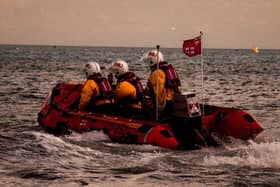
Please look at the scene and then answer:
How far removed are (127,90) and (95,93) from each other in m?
1.15

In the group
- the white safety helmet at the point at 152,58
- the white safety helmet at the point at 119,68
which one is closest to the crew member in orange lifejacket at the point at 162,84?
the white safety helmet at the point at 152,58

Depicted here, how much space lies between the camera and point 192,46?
13.4 m

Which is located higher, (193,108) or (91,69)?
(91,69)

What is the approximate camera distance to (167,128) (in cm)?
1232

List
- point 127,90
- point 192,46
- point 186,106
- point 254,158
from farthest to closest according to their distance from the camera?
point 192,46
point 127,90
point 186,106
point 254,158

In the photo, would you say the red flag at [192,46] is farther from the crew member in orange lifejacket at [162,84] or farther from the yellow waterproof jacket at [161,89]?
the yellow waterproof jacket at [161,89]

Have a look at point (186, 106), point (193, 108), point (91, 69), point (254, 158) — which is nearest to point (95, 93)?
point (91, 69)

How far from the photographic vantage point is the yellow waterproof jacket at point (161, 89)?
13008 millimetres

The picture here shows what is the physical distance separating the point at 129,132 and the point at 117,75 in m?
1.80

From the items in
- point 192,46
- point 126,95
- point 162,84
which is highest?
point 192,46

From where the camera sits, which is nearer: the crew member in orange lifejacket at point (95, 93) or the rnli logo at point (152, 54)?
the rnli logo at point (152, 54)

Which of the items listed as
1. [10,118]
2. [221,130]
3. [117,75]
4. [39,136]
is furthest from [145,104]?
[10,118]

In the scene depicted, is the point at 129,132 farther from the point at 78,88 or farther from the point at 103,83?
the point at 78,88

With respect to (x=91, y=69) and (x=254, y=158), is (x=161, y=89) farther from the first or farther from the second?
(x=254, y=158)
